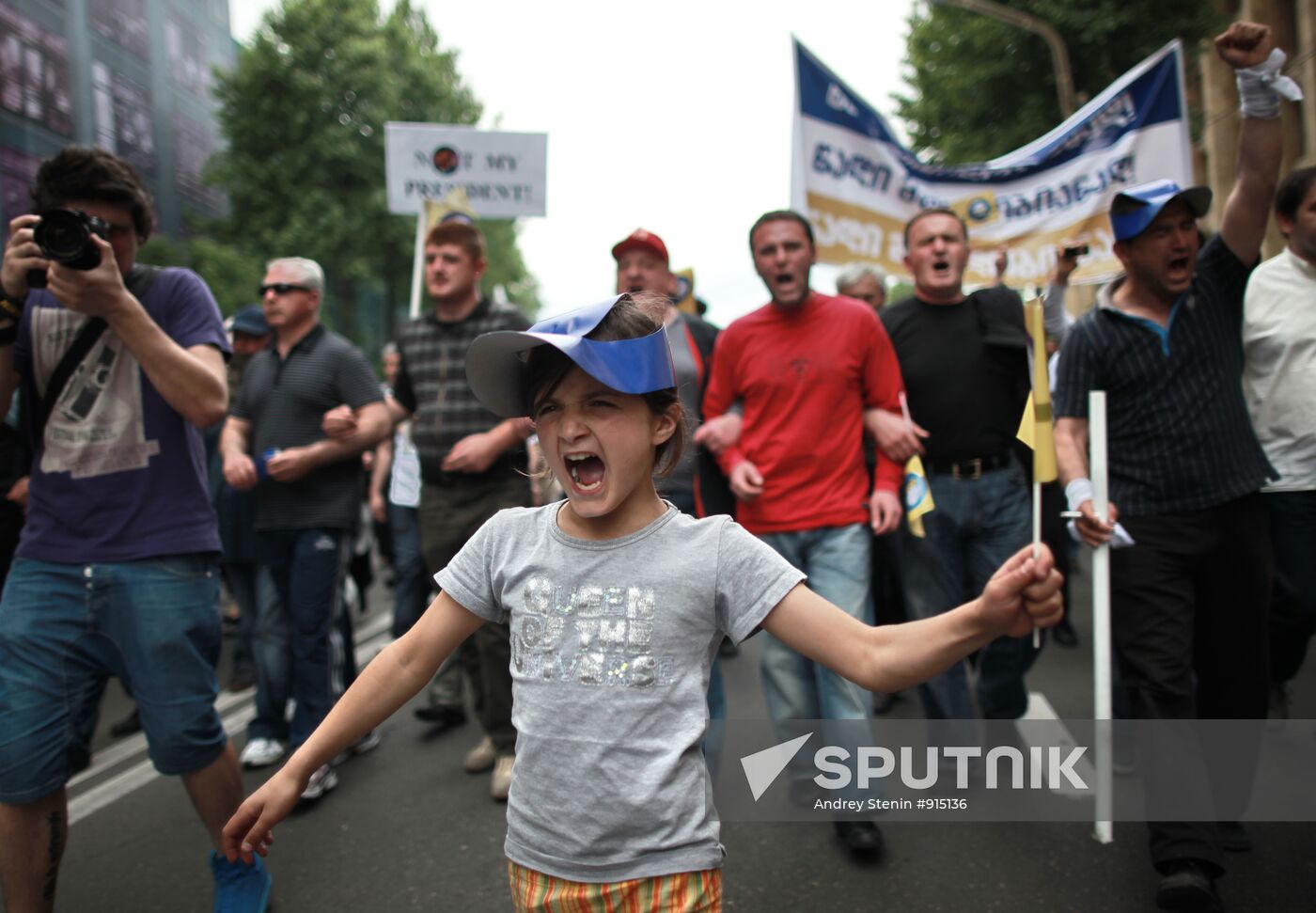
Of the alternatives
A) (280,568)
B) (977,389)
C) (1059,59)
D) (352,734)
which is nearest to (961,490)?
(977,389)

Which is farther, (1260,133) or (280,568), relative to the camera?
(280,568)

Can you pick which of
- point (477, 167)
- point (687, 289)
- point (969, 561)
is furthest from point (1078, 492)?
point (477, 167)

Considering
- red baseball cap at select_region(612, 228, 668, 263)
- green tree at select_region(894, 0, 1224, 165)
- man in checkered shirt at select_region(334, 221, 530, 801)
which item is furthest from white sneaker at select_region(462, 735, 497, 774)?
green tree at select_region(894, 0, 1224, 165)

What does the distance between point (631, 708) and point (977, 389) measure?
241 cm

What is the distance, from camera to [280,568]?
4246 mm

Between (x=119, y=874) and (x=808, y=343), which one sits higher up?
(x=808, y=343)

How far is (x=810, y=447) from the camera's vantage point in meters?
3.56

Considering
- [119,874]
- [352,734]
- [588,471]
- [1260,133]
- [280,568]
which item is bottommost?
[119,874]

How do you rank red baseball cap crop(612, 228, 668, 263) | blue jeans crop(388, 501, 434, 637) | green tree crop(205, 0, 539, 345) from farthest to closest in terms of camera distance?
green tree crop(205, 0, 539, 345) → blue jeans crop(388, 501, 434, 637) → red baseball cap crop(612, 228, 668, 263)

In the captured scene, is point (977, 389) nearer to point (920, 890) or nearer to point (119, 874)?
point (920, 890)

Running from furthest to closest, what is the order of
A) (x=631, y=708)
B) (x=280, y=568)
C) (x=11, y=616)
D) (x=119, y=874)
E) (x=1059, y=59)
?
1. (x=1059, y=59)
2. (x=280, y=568)
3. (x=119, y=874)
4. (x=11, y=616)
5. (x=631, y=708)

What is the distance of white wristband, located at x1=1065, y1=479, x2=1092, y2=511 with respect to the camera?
303cm

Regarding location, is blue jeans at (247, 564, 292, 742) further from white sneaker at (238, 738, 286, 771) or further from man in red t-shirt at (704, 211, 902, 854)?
man in red t-shirt at (704, 211, 902, 854)

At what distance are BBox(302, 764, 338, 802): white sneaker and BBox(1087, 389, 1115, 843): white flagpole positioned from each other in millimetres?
2796
